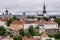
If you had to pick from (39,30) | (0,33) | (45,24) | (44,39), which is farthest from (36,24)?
(44,39)

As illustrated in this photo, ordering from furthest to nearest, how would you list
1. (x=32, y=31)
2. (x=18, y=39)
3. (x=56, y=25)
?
(x=56, y=25) < (x=32, y=31) < (x=18, y=39)

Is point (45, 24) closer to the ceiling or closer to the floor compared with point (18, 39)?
closer to the floor

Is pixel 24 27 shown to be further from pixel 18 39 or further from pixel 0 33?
pixel 18 39

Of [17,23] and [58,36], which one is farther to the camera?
[17,23]

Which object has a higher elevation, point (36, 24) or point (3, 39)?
point (3, 39)

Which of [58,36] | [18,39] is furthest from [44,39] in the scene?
[58,36]

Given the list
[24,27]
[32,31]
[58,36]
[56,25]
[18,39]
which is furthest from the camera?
[56,25]

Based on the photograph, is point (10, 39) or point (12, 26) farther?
point (12, 26)

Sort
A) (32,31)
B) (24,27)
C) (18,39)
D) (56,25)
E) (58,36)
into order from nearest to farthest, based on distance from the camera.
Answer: (18,39), (58,36), (32,31), (24,27), (56,25)

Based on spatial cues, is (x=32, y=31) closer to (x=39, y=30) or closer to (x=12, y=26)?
(x=39, y=30)
